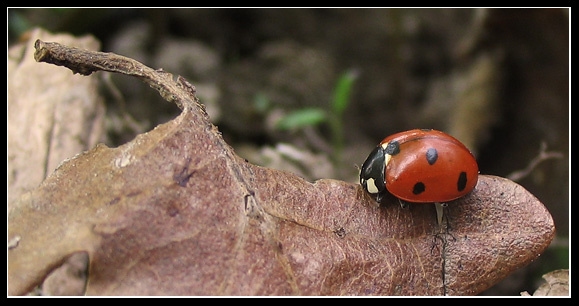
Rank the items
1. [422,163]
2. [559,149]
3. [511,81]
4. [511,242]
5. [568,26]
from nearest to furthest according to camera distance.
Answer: [511,242] → [422,163] → [568,26] → [559,149] → [511,81]

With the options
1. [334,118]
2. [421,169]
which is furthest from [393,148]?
[334,118]

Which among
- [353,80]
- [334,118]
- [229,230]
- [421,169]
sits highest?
[421,169]

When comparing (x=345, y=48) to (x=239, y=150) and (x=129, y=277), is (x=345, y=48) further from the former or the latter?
(x=129, y=277)

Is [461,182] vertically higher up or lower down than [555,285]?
higher up

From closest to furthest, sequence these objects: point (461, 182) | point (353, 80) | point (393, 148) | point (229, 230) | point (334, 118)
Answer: point (229, 230) → point (461, 182) → point (393, 148) → point (334, 118) → point (353, 80)

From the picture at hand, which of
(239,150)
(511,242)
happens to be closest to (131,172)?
(511,242)

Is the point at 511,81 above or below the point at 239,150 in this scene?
above

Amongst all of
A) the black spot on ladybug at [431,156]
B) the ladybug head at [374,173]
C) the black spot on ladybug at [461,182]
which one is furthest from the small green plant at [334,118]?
the black spot on ladybug at [461,182]

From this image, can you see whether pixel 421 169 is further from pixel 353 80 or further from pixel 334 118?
pixel 353 80
